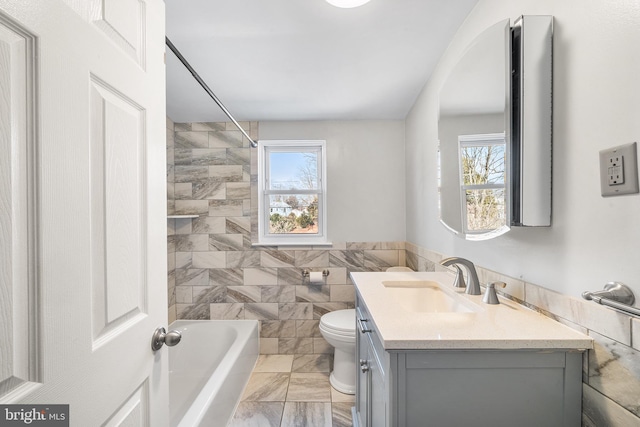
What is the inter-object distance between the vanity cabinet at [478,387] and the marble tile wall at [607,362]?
44 millimetres

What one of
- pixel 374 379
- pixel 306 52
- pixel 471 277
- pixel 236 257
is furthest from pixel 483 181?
pixel 236 257

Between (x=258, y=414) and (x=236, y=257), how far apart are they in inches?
51.1

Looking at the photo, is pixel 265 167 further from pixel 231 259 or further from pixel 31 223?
pixel 31 223

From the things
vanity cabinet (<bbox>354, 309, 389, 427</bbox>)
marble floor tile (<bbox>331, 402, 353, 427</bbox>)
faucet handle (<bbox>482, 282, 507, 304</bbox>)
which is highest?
faucet handle (<bbox>482, 282, 507, 304</bbox>)

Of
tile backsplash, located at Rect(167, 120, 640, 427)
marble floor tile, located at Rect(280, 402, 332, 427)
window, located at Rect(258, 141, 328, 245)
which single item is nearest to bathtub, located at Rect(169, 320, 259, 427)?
tile backsplash, located at Rect(167, 120, 640, 427)

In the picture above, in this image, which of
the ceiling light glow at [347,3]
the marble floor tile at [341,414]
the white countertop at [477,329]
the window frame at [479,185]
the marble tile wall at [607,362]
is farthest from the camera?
the marble floor tile at [341,414]

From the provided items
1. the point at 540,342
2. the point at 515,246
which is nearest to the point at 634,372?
the point at 540,342

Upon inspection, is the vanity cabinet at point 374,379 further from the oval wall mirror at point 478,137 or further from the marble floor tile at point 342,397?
the marble floor tile at point 342,397

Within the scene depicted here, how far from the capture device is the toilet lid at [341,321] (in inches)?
82.3

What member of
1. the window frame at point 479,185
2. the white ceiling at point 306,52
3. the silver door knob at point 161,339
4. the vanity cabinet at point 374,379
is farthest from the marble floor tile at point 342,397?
the white ceiling at point 306,52

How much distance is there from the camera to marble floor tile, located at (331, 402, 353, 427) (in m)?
1.82

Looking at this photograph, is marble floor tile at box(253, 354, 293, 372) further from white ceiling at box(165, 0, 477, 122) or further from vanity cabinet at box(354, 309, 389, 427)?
white ceiling at box(165, 0, 477, 122)

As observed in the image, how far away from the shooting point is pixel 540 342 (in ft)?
2.53

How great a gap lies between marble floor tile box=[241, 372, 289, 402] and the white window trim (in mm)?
1108
